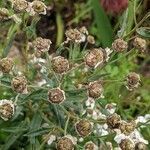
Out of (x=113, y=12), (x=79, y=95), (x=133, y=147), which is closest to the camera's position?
(x=133, y=147)

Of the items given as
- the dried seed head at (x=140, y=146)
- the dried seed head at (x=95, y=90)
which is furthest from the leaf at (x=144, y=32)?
the dried seed head at (x=140, y=146)

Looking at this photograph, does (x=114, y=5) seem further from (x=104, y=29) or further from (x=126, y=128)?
(x=126, y=128)

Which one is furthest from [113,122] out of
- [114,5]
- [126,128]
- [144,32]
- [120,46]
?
[114,5]

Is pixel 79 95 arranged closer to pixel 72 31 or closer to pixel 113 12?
pixel 72 31

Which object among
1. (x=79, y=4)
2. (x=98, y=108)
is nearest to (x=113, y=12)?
(x=79, y=4)

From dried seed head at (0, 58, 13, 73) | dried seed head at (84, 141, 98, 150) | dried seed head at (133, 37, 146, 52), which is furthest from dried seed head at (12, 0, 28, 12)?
dried seed head at (84, 141, 98, 150)

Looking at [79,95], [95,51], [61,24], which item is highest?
[95,51]
